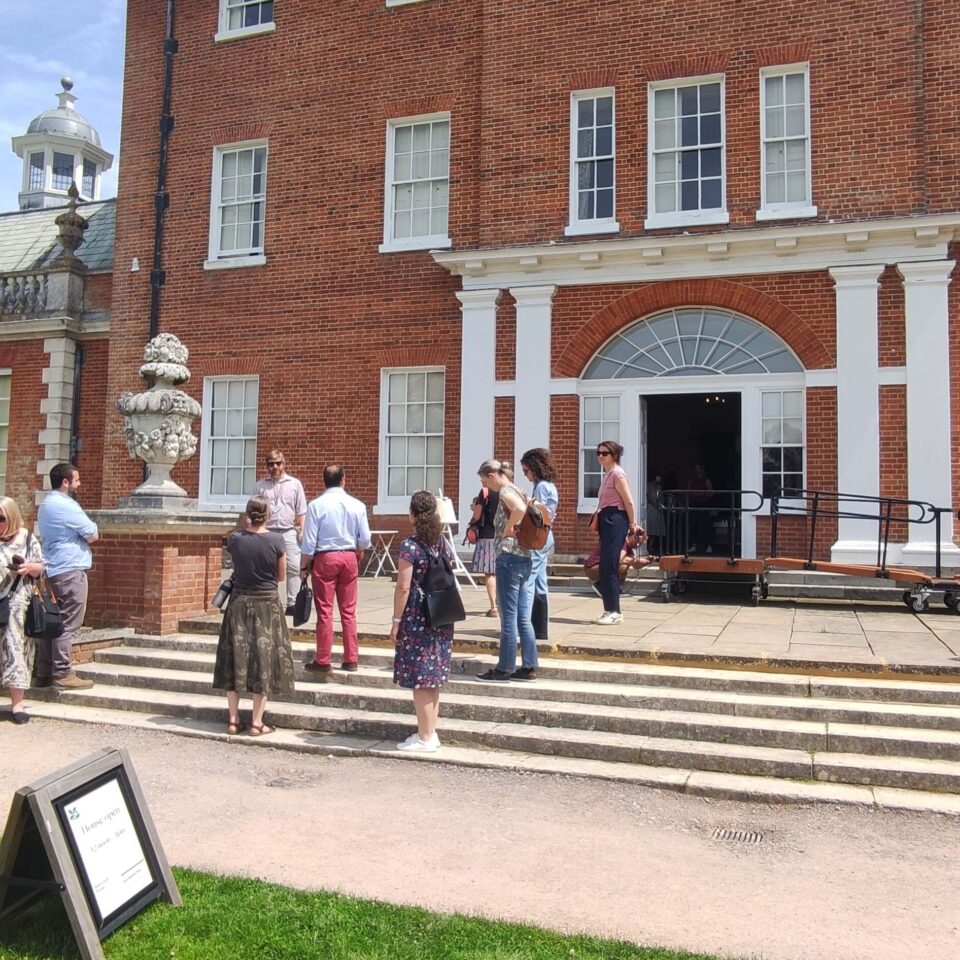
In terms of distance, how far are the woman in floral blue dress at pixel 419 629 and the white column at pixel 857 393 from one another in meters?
6.91

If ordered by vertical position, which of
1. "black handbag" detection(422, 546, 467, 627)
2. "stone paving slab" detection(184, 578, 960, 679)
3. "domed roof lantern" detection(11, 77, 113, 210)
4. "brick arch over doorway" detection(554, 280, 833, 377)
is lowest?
"stone paving slab" detection(184, 578, 960, 679)

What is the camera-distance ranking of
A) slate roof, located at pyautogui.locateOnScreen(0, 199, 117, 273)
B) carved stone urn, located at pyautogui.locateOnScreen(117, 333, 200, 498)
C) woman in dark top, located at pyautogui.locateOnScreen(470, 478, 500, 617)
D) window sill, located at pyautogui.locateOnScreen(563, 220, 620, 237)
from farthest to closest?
1. slate roof, located at pyautogui.locateOnScreen(0, 199, 117, 273)
2. window sill, located at pyautogui.locateOnScreen(563, 220, 620, 237)
3. carved stone urn, located at pyautogui.locateOnScreen(117, 333, 200, 498)
4. woman in dark top, located at pyautogui.locateOnScreen(470, 478, 500, 617)

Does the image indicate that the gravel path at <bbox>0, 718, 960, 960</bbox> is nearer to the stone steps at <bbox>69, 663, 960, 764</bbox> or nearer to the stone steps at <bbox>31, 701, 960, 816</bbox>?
the stone steps at <bbox>31, 701, 960, 816</bbox>

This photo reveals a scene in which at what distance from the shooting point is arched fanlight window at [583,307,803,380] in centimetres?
1205

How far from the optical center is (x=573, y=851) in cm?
455

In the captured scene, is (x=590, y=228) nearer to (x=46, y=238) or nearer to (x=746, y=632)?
(x=746, y=632)

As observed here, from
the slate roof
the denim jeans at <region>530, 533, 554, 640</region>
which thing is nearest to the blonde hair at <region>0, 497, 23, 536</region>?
the denim jeans at <region>530, 533, 554, 640</region>

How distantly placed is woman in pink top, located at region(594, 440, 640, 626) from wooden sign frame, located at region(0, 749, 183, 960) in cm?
542

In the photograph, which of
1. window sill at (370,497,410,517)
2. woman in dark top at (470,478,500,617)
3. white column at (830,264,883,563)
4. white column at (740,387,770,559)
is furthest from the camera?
window sill at (370,497,410,517)

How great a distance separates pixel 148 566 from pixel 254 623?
2.83 m

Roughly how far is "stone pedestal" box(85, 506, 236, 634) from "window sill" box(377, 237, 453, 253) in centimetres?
604

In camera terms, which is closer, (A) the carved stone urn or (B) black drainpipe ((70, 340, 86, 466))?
(A) the carved stone urn

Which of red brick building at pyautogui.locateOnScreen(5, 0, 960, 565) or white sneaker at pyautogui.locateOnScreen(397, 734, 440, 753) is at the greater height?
red brick building at pyautogui.locateOnScreen(5, 0, 960, 565)

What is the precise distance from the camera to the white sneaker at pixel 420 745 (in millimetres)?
6105
